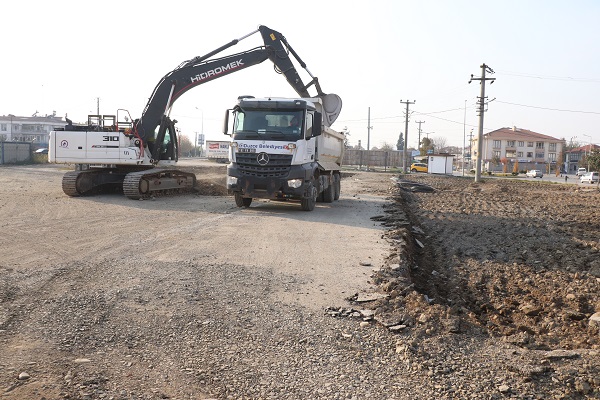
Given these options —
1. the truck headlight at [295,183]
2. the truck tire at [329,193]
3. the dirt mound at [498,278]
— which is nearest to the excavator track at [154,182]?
the truck headlight at [295,183]

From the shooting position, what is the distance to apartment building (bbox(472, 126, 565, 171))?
370 ft

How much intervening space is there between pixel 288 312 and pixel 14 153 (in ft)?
159

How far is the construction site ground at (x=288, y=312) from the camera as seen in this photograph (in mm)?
4188

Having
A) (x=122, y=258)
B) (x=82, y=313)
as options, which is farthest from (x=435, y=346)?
(x=122, y=258)

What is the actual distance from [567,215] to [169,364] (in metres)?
16.8

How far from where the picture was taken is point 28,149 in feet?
159

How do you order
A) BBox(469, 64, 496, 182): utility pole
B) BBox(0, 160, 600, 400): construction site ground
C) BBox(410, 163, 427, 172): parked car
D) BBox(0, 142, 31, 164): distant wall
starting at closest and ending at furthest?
BBox(0, 160, 600, 400): construction site ground
BBox(469, 64, 496, 182): utility pole
BBox(0, 142, 31, 164): distant wall
BBox(410, 163, 427, 172): parked car

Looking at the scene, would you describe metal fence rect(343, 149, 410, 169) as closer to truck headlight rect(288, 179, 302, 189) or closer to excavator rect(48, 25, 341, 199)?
excavator rect(48, 25, 341, 199)

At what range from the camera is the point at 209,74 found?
62.2ft

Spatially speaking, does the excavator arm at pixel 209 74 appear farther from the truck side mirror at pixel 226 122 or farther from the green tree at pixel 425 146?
the green tree at pixel 425 146

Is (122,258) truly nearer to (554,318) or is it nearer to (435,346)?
(435,346)

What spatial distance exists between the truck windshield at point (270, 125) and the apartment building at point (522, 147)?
103519 mm

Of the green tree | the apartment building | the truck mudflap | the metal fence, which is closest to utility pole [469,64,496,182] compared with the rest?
the truck mudflap

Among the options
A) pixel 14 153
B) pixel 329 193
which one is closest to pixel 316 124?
pixel 329 193
